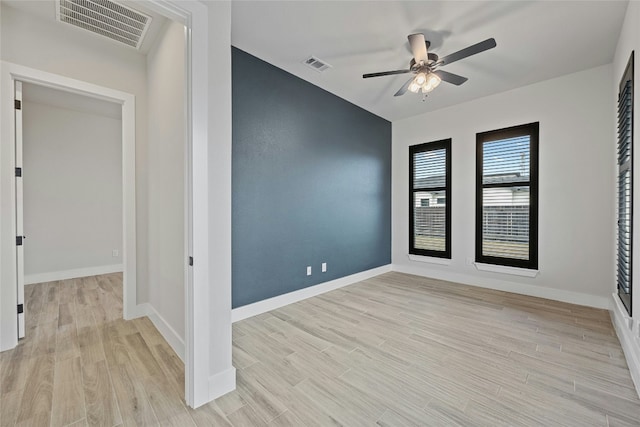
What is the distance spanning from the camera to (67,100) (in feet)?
13.4

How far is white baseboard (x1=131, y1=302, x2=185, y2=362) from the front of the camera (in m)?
2.17

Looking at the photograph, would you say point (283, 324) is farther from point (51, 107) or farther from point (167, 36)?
point (51, 107)

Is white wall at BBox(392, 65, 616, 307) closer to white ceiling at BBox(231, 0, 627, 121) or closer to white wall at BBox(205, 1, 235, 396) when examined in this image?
white ceiling at BBox(231, 0, 627, 121)

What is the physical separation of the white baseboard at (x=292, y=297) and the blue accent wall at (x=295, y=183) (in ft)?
0.22

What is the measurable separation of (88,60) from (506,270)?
5734mm

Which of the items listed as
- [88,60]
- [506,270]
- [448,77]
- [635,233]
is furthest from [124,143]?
[506,270]

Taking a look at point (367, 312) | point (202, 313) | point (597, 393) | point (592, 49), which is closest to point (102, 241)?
point (202, 313)

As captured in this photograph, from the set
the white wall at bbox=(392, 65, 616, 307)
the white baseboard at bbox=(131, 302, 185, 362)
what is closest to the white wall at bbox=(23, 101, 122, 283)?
the white baseboard at bbox=(131, 302, 185, 362)

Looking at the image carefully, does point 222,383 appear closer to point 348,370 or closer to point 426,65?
point 348,370

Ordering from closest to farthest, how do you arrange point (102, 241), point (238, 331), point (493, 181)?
point (238, 331) < point (493, 181) < point (102, 241)

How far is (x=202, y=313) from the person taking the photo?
1.63m

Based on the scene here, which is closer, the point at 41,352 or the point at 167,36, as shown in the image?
the point at 41,352

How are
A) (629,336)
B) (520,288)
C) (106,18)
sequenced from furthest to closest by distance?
(520,288)
(106,18)
(629,336)

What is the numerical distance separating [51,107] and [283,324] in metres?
5.21
